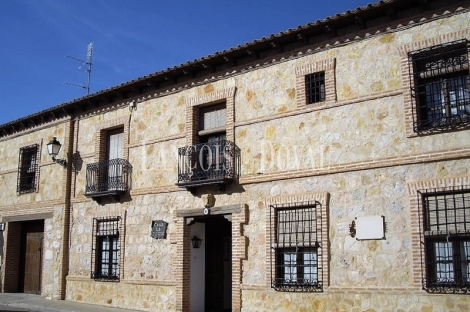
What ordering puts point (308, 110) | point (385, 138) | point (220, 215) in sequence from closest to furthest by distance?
1. point (385, 138)
2. point (308, 110)
3. point (220, 215)

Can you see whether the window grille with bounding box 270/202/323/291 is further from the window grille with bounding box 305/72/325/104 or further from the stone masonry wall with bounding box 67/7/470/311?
the window grille with bounding box 305/72/325/104

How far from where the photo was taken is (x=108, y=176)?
1694cm

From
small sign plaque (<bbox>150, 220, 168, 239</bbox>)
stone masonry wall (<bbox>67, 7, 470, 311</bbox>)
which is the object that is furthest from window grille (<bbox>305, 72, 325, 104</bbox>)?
small sign plaque (<bbox>150, 220, 168, 239</bbox>)

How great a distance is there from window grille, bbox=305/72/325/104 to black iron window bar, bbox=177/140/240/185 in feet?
7.47

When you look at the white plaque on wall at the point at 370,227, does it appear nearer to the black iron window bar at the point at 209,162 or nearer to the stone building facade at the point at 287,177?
the stone building facade at the point at 287,177

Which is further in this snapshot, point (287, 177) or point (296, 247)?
point (287, 177)

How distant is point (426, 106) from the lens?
10.9 m

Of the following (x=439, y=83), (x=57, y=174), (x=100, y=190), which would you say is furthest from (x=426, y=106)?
(x=57, y=174)

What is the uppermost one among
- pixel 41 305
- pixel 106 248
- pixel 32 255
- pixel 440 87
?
pixel 440 87

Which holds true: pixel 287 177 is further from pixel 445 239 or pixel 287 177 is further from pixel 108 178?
pixel 108 178

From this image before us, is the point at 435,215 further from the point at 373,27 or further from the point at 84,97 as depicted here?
the point at 84,97

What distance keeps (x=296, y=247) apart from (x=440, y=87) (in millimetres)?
4483

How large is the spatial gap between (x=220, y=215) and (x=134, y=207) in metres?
3.23

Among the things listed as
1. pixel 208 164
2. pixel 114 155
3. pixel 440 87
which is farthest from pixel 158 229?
pixel 440 87
